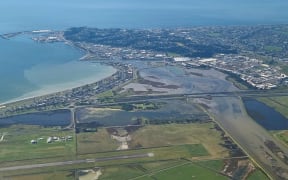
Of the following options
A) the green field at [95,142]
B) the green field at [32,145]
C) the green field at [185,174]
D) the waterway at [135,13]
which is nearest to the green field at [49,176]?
the green field at [32,145]

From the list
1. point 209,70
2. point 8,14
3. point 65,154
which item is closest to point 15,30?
point 8,14

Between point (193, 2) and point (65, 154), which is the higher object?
point (193, 2)

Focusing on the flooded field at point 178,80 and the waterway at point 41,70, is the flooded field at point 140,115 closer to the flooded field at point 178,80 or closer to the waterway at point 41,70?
the flooded field at point 178,80

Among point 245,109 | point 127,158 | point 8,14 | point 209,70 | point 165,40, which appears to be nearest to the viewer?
point 127,158

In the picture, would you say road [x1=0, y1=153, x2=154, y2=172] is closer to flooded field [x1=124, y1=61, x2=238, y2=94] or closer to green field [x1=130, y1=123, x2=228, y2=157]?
green field [x1=130, y1=123, x2=228, y2=157]

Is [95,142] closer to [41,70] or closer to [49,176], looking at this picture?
[49,176]

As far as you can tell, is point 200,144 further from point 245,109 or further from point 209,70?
point 209,70
